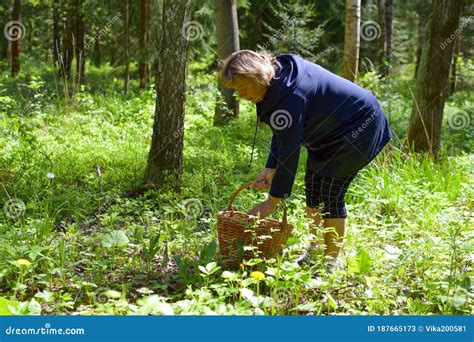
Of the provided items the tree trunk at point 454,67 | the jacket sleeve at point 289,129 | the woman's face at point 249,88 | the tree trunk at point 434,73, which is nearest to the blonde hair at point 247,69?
the woman's face at point 249,88

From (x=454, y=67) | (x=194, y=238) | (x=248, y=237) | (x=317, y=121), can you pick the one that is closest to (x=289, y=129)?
(x=317, y=121)

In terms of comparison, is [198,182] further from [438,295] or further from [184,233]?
[438,295]

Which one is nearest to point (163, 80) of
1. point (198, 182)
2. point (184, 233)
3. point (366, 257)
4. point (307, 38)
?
point (198, 182)

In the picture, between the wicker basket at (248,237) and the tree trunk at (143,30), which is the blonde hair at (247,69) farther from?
the tree trunk at (143,30)

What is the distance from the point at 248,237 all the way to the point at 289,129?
0.77 meters

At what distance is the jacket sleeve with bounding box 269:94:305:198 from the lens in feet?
9.95

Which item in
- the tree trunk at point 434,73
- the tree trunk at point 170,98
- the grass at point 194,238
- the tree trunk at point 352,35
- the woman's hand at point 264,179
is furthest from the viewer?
the tree trunk at point 352,35

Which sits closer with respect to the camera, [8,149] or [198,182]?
[198,182]

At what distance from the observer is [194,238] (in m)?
3.92

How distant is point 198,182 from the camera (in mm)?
5215

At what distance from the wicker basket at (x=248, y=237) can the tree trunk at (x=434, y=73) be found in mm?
3556

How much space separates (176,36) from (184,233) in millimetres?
2005

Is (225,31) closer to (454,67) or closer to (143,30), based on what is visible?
(143,30)

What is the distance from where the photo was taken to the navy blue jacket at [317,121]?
3.05 m
